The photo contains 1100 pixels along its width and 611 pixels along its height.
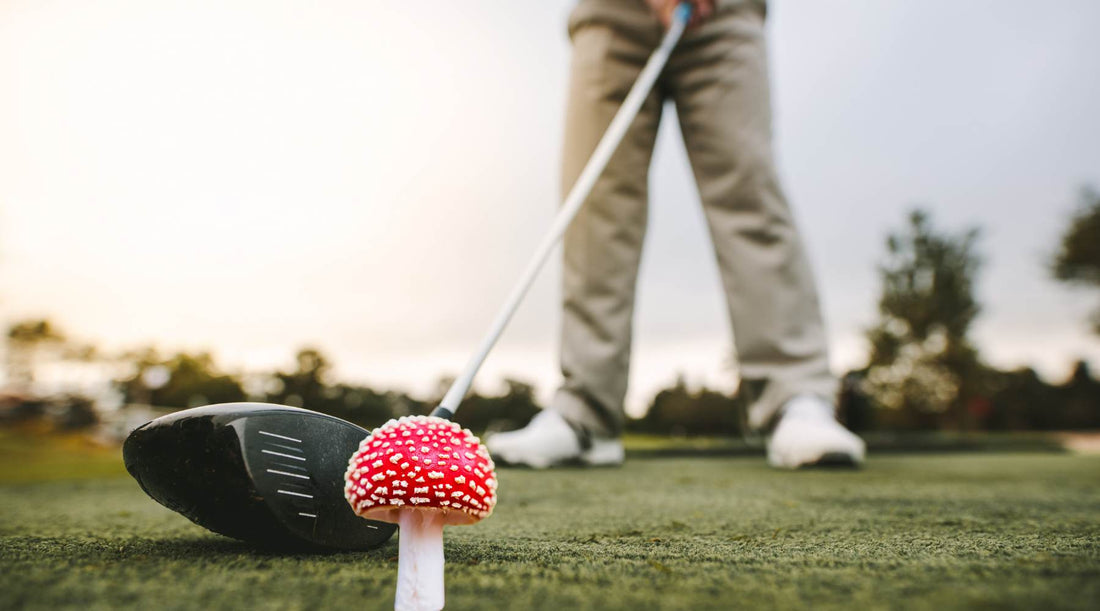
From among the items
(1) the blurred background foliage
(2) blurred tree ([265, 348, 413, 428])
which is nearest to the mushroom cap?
(2) blurred tree ([265, 348, 413, 428])

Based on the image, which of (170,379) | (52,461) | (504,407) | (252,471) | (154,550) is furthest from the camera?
(170,379)

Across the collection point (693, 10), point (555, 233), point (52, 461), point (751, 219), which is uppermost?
point (693, 10)

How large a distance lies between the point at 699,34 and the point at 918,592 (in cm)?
227

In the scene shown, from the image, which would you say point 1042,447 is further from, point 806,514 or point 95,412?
point 95,412

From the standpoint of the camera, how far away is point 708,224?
2602mm

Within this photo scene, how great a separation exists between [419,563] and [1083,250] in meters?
21.8

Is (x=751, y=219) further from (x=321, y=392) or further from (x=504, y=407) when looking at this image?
(x=321, y=392)

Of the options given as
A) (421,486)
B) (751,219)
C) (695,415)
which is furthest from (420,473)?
(695,415)

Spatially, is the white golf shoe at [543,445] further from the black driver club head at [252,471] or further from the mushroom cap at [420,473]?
the mushroom cap at [420,473]

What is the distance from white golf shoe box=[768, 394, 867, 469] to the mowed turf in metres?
0.50

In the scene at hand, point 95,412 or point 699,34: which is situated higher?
point 699,34

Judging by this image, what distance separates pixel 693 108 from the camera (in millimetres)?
2582

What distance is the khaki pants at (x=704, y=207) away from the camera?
8.14 ft

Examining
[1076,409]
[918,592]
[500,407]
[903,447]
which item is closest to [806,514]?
[918,592]
